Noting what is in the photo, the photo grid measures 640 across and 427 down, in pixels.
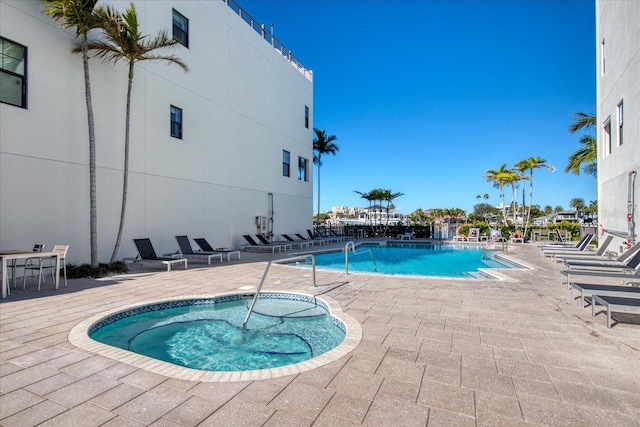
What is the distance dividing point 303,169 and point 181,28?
10846mm

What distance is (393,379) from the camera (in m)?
2.62

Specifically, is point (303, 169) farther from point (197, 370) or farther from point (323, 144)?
point (197, 370)

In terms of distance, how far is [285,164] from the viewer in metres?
18.9

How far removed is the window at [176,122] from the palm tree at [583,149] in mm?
18306

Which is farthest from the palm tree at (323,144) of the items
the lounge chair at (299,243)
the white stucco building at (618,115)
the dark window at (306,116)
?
the white stucco building at (618,115)

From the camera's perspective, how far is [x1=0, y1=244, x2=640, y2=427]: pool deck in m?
2.11

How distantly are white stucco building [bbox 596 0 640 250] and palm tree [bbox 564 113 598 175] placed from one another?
533cm

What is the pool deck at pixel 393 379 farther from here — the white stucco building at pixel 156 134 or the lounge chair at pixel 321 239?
the lounge chair at pixel 321 239

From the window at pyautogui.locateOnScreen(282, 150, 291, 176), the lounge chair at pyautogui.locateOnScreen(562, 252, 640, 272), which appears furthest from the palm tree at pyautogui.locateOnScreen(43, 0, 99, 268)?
the window at pyautogui.locateOnScreen(282, 150, 291, 176)

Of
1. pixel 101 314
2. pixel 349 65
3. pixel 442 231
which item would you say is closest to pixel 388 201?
pixel 442 231

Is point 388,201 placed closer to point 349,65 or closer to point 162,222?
point 349,65

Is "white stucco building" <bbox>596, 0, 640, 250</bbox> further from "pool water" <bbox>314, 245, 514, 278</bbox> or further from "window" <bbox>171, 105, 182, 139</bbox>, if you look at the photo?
"window" <bbox>171, 105, 182, 139</bbox>

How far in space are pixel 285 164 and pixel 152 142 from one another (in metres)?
9.11

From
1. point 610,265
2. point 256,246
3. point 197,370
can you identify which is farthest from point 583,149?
point 197,370
